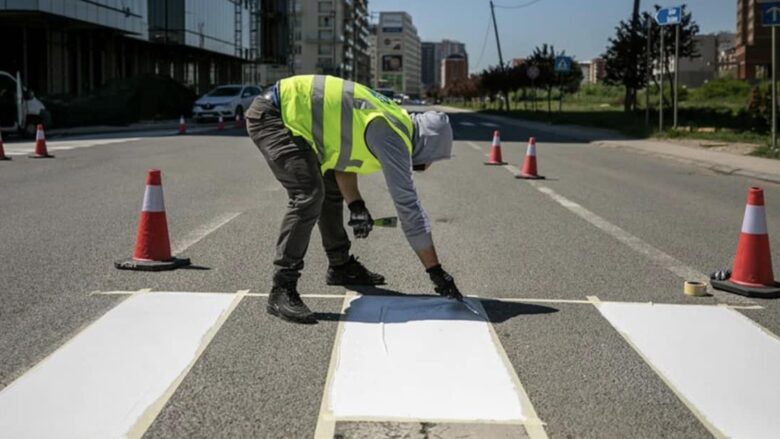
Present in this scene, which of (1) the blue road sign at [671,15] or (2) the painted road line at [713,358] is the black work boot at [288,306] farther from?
(1) the blue road sign at [671,15]

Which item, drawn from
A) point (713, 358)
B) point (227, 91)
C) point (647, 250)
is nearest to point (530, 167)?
point (647, 250)

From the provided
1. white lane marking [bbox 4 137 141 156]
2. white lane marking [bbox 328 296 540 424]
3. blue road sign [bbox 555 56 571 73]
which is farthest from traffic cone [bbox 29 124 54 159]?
blue road sign [bbox 555 56 571 73]

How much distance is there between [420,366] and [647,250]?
4327 mm

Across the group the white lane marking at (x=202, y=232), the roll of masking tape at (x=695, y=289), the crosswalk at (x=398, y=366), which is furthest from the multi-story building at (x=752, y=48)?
the crosswalk at (x=398, y=366)

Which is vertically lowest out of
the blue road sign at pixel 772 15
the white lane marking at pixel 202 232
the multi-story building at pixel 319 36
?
the white lane marking at pixel 202 232

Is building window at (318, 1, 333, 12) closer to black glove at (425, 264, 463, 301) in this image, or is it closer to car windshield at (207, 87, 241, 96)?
car windshield at (207, 87, 241, 96)

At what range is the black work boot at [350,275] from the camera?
6.34 m

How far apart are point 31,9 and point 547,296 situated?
31.0 m

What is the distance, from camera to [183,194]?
1245 centimetres

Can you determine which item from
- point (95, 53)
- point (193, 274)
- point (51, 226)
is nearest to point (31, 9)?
point (95, 53)

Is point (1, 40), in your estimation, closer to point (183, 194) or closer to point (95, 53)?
point (95, 53)

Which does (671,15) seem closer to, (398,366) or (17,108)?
(17,108)

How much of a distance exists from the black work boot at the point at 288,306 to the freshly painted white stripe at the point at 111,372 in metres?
0.35

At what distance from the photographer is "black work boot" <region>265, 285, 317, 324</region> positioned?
5.27 m
